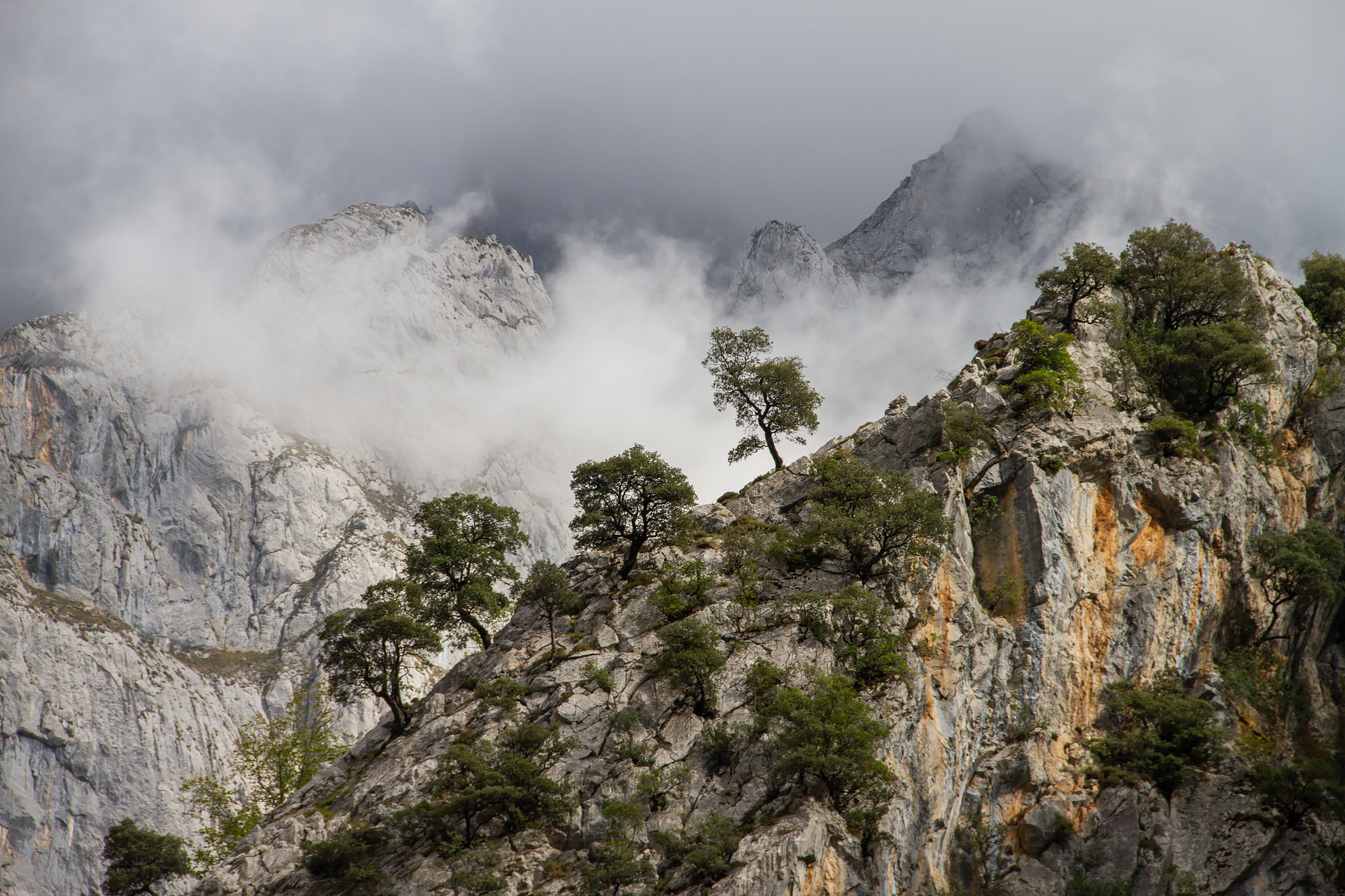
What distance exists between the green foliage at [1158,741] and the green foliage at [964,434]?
17475mm

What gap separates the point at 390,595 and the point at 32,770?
474ft

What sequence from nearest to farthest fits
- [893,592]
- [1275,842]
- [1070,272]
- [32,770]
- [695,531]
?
[1275,842] → [893,592] → [695,531] → [1070,272] → [32,770]

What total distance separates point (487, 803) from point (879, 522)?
2631cm

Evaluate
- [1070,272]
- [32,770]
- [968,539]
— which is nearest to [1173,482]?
[968,539]

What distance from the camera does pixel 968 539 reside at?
51594mm

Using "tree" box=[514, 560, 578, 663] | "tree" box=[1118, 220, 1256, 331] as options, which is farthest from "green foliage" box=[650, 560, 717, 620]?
"tree" box=[1118, 220, 1256, 331]

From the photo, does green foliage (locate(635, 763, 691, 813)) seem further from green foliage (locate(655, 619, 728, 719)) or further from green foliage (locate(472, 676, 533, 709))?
green foliage (locate(472, 676, 533, 709))

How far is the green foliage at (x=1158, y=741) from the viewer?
145ft

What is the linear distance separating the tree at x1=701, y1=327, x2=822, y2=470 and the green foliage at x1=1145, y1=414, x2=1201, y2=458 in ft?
79.8

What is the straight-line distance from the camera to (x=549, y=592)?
5309cm

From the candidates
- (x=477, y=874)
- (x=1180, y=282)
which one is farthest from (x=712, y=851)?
(x=1180, y=282)

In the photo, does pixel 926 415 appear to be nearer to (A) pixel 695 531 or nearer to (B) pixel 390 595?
(A) pixel 695 531

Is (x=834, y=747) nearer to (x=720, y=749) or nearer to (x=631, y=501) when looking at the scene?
(x=720, y=749)

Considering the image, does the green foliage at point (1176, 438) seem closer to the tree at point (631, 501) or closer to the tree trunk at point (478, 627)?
the tree at point (631, 501)
